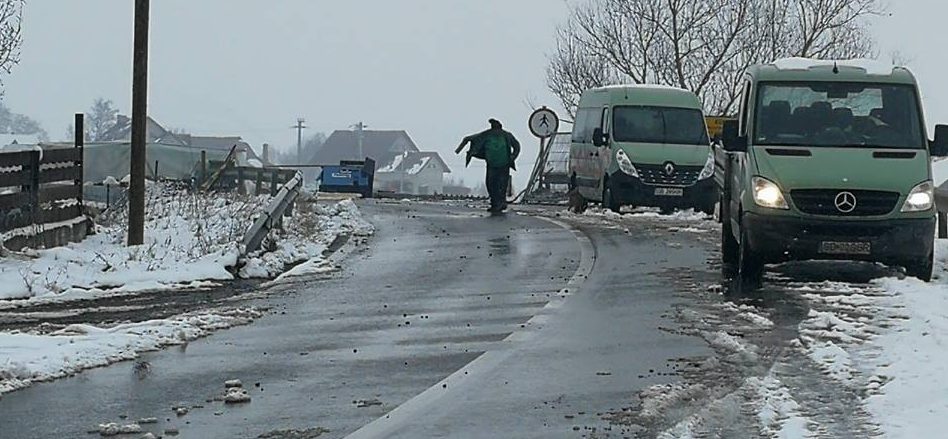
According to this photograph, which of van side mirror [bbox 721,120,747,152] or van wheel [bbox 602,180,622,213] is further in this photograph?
van wheel [bbox 602,180,622,213]

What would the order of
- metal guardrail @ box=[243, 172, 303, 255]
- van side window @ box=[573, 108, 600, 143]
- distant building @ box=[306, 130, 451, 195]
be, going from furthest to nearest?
distant building @ box=[306, 130, 451, 195] < van side window @ box=[573, 108, 600, 143] < metal guardrail @ box=[243, 172, 303, 255]

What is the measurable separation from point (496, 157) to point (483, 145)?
33 centimetres

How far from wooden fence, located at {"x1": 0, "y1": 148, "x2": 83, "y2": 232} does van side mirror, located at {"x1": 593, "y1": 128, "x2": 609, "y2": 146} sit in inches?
383

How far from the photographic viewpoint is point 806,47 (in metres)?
58.0

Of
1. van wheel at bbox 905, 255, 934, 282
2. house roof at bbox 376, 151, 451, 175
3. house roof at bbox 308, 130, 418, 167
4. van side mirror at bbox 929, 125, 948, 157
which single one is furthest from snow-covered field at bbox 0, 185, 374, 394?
house roof at bbox 308, 130, 418, 167

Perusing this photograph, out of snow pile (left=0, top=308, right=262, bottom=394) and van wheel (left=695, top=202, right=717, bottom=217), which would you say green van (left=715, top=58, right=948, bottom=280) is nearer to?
snow pile (left=0, top=308, right=262, bottom=394)

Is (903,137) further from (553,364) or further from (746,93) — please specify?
(553,364)

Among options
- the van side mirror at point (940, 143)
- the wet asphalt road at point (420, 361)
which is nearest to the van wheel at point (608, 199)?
the wet asphalt road at point (420, 361)

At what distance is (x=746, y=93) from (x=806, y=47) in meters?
43.8

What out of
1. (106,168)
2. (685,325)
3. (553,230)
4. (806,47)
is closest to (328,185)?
(106,168)

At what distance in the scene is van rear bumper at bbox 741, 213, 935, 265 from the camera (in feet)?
45.4

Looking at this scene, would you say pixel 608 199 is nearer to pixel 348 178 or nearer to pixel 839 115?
pixel 839 115

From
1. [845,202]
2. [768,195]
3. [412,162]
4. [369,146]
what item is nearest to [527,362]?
[768,195]

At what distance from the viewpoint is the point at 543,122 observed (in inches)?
1548
